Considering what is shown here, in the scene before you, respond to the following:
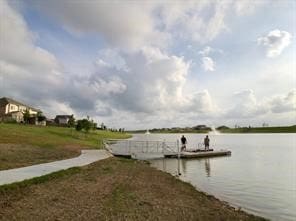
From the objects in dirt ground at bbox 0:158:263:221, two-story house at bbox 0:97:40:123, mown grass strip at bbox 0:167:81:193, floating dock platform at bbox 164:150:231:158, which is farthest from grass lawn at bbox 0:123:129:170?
two-story house at bbox 0:97:40:123

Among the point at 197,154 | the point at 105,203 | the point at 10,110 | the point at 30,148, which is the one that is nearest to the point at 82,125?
the point at 197,154

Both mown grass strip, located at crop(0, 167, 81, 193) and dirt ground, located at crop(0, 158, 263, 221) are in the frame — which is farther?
mown grass strip, located at crop(0, 167, 81, 193)

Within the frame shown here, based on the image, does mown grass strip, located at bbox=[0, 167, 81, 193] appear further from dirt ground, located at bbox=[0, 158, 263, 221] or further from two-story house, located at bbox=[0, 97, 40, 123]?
two-story house, located at bbox=[0, 97, 40, 123]

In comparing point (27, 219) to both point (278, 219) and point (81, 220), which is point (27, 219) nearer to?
point (81, 220)

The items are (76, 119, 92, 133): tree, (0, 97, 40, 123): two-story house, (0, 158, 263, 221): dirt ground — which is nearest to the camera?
(0, 158, 263, 221): dirt ground

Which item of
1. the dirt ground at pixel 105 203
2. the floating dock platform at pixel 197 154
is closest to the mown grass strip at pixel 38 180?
the dirt ground at pixel 105 203

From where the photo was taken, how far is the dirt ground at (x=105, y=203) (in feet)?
36.0

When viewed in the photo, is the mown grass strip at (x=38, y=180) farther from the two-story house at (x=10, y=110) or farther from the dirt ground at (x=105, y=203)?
the two-story house at (x=10, y=110)

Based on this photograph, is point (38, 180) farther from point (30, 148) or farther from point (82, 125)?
point (82, 125)

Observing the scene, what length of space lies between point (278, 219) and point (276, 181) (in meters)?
11.6

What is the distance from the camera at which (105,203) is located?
41.8 ft

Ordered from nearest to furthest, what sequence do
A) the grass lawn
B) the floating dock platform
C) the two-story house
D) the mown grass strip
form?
the mown grass strip → the grass lawn → the floating dock platform → the two-story house

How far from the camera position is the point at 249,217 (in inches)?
509

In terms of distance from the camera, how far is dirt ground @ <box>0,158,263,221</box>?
36.0 ft
